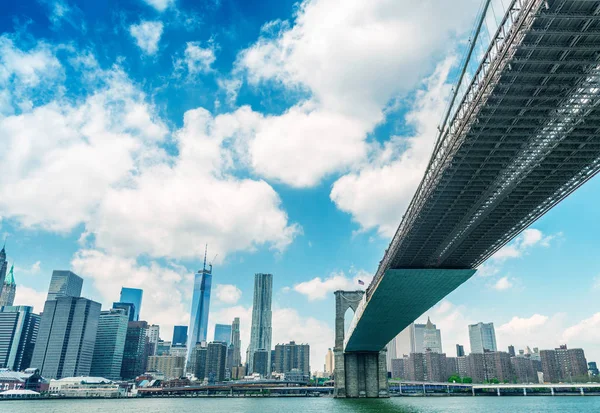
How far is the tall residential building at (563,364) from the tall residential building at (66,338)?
183 meters

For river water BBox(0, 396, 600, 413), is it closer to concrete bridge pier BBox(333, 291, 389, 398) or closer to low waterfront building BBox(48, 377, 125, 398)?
concrete bridge pier BBox(333, 291, 389, 398)

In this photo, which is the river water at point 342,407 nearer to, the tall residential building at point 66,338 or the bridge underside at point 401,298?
the bridge underside at point 401,298

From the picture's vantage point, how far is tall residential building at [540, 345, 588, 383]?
172250mm

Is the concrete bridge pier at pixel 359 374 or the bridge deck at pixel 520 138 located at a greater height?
the bridge deck at pixel 520 138

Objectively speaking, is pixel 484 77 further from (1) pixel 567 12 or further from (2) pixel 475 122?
(1) pixel 567 12

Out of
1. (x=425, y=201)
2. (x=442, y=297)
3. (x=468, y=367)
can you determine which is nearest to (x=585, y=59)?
(x=425, y=201)

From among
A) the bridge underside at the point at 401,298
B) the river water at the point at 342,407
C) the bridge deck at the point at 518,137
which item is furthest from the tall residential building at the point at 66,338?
the bridge deck at the point at 518,137

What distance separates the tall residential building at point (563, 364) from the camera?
17225cm

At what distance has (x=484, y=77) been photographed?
1884 cm

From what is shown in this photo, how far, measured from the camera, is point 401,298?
177ft

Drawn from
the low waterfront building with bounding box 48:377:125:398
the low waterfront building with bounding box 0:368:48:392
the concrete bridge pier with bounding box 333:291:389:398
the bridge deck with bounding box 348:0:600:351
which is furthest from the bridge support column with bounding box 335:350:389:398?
the low waterfront building with bounding box 0:368:48:392

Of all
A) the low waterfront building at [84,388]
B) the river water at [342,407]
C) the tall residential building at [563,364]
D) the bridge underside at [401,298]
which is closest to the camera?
the bridge underside at [401,298]

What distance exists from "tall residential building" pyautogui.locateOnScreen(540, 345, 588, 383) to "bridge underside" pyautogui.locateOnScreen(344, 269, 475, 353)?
135803 millimetres

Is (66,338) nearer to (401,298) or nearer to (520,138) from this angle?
(401,298)
